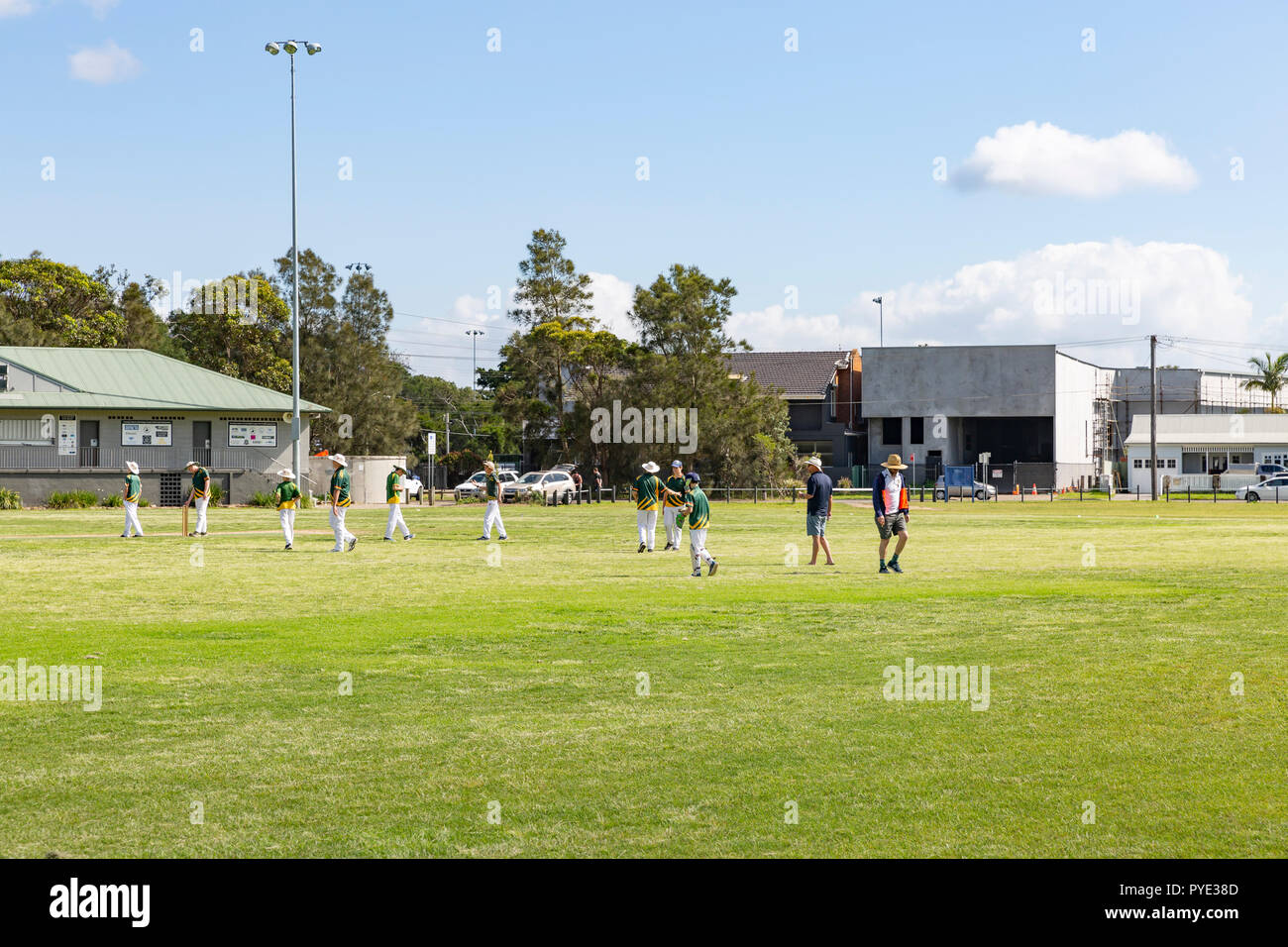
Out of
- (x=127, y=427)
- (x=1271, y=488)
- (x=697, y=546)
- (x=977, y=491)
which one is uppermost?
(x=127, y=427)

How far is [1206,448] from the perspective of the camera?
85.7 metres

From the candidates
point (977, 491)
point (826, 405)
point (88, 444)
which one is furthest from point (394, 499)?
point (826, 405)

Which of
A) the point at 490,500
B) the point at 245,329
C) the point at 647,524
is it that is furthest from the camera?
the point at 245,329

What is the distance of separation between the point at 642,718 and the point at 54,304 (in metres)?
69.0

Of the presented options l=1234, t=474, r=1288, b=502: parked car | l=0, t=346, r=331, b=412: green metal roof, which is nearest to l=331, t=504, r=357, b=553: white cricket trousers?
l=0, t=346, r=331, b=412: green metal roof

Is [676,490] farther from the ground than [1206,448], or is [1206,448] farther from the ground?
[1206,448]

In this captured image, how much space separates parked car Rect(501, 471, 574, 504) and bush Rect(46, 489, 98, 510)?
17596 mm

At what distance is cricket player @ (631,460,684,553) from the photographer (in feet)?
83.8

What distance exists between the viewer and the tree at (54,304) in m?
67.4

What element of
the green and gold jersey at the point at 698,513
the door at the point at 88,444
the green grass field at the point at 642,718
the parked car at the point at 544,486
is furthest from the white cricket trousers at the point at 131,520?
the parked car at the point at 544,486

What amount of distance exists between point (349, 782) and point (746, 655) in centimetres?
528

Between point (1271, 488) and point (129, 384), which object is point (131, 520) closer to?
point (129, 384)
